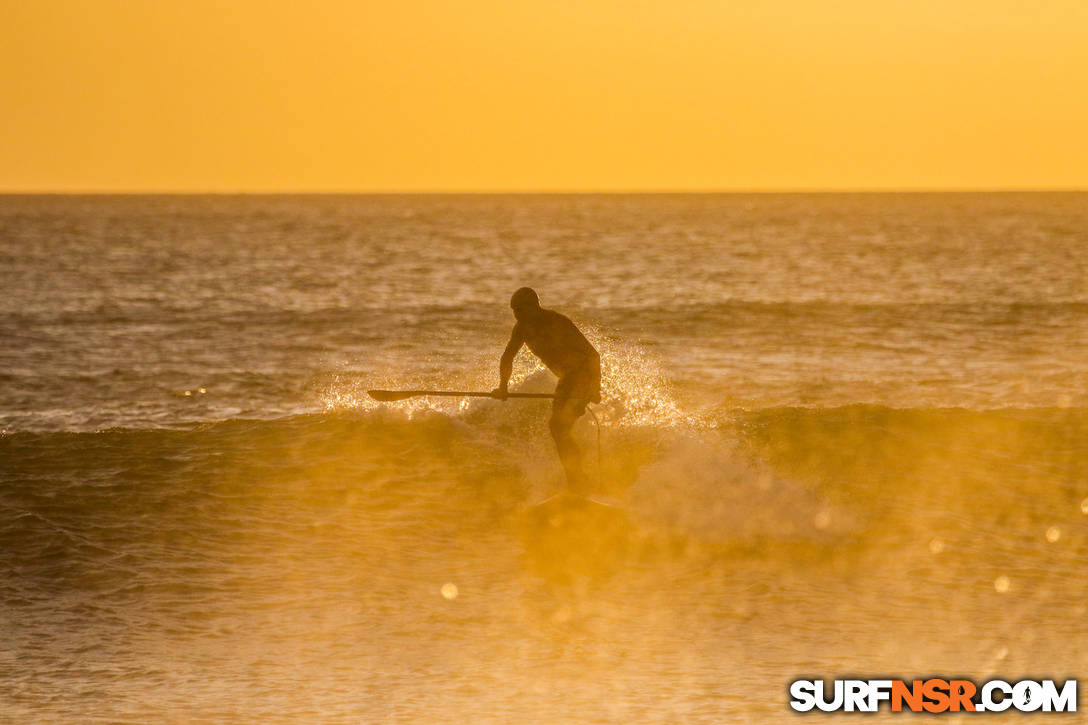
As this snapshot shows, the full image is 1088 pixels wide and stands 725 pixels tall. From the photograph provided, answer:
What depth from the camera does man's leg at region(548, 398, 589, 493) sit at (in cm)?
1090

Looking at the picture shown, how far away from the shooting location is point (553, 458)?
13.5m

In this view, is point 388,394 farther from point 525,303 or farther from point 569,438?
point 525,303

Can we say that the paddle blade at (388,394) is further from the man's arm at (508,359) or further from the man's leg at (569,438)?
the man's leg at (569,438)

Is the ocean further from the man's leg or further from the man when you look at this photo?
the man

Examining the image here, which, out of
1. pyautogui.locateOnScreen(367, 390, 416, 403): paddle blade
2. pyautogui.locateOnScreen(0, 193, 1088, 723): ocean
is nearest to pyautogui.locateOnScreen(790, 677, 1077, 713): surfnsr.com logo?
pyautogui.locateOnScreen(0, 193, 1088, 723): ocean

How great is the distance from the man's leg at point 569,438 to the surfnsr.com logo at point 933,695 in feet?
11.6

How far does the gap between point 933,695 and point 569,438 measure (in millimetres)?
4051

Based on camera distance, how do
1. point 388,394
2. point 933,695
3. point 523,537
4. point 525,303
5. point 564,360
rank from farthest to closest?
point 388,394, point 523,537, point 564,360, point 525,303, point 933,695

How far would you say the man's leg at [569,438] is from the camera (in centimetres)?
1090

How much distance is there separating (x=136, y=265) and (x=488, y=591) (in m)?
56.7

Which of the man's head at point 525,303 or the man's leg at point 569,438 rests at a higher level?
the man's head at point 525,303

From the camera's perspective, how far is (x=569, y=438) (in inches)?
435

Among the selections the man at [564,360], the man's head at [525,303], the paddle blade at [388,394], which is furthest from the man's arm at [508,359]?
the paddle blade at [388,394]

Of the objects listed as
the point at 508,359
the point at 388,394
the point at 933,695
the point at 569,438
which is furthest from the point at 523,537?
the point at 933,695
